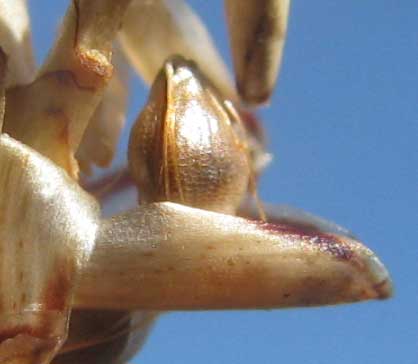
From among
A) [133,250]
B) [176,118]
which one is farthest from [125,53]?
[133,250]

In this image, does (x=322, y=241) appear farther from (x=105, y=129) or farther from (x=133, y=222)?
(x=105, y=129)

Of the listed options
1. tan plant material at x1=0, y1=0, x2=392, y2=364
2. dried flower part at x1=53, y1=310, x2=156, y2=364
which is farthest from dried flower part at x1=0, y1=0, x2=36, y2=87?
dried flower part at x1=53, y1=310, x2=156, y2=364

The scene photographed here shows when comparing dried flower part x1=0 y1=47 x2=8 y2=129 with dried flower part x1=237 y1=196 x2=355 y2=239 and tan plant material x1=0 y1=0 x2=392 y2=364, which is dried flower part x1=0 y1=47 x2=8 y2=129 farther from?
dried flower part x1=237 y1=196 x2=355 y2=239

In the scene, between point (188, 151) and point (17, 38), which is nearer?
point (188, 151)

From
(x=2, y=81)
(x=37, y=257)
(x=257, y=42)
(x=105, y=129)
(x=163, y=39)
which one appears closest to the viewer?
(x=37, y=257)

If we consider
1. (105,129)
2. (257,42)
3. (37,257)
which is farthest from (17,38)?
(37,257)

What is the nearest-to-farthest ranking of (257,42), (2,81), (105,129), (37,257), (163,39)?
(37,257), (2,81), (257,42), (105,129), (163,39)

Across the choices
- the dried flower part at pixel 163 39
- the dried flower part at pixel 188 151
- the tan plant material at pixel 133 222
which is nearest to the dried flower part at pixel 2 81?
the tan plant material at pixel 133 222

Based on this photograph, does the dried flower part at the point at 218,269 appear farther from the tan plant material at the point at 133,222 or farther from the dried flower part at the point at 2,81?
the dried flower part at the point at 2,81
